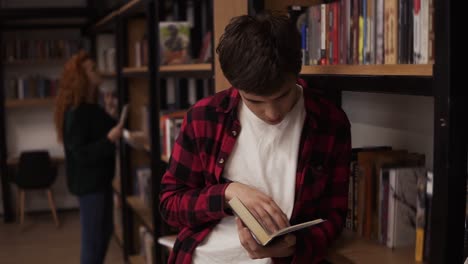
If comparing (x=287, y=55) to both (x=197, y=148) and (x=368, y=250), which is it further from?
(x=368, y=250)

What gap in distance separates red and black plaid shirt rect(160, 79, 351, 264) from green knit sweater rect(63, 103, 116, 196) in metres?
2.22

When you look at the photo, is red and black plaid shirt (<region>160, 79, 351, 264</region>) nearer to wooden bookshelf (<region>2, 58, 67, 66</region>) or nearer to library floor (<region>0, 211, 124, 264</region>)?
library floor (<region>0, 211, 124, 264</region>)

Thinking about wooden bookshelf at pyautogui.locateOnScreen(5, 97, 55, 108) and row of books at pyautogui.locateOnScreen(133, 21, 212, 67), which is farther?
wooden bookshelf at pyautogui.locateOnScreen(5, 97, 55, 108)

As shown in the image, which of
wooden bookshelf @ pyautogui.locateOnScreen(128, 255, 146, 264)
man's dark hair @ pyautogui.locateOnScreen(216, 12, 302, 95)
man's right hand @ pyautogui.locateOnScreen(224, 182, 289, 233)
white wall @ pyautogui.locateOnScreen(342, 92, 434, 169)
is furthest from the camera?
wooden bookshelf @ pyautogui.locateOnScreen(128, 255, 146, 264)

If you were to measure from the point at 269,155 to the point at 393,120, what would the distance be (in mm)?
675

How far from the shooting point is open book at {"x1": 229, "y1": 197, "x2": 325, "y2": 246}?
1.23 metres

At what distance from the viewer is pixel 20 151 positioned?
6.89 m

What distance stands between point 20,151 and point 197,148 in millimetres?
5985

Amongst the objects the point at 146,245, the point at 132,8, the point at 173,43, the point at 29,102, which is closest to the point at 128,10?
the point at 132,8

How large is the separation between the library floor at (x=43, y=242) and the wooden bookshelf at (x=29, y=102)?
52.2 inches

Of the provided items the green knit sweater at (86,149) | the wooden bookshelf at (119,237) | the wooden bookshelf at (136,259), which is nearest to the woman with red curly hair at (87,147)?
the green knit sweater at (86,149)

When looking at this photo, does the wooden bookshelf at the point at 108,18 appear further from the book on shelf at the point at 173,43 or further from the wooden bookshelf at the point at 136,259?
the wooden bookshelf at the point at 136,259

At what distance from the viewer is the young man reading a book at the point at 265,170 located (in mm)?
1382

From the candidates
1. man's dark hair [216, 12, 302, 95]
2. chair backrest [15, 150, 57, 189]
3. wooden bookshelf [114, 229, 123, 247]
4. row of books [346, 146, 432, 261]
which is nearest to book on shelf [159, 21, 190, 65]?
row of books [346, 146, 432, 261]
